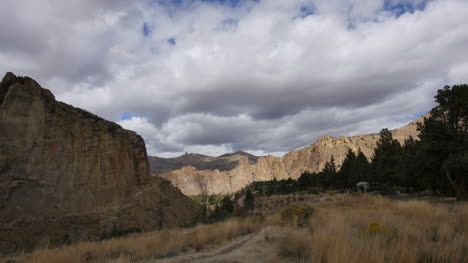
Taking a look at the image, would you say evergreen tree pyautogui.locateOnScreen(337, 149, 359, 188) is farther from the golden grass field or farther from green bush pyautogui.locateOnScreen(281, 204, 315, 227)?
the golden grass field

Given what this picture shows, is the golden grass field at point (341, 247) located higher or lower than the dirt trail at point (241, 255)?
higher

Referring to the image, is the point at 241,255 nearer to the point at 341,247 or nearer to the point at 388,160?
the point at 341,247

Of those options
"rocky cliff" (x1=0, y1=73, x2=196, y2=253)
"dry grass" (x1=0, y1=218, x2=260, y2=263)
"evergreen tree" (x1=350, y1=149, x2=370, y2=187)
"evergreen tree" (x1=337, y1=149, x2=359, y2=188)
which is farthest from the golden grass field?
"evergreen tree" (x1=337, y1=149, x2=359, y2=188)

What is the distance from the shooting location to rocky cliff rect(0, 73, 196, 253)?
Answer: 770 inches

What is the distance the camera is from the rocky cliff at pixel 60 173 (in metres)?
19.5

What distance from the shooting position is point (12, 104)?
777 inches

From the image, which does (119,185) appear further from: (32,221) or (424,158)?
(424,158)

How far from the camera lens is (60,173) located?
899 inches

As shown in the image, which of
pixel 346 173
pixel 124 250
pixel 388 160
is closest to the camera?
pixel 124 250

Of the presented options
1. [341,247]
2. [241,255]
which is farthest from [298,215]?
[341,247]

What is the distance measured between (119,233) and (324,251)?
24.6 metres

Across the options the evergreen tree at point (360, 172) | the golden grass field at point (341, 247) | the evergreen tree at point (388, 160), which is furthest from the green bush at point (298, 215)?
the evergreen tree at point (360, 172)

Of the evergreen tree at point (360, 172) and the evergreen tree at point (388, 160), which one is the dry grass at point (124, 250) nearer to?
the evergreen tree at point (388, 160)

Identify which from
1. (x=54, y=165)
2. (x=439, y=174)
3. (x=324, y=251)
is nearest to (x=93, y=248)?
(x=324, y=251)
